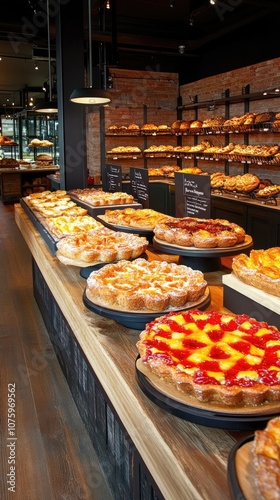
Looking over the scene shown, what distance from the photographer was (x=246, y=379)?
1.25 metres

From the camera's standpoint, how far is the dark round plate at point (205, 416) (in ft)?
3.94

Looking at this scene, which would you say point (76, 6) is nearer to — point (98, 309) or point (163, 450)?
point (98, 309)

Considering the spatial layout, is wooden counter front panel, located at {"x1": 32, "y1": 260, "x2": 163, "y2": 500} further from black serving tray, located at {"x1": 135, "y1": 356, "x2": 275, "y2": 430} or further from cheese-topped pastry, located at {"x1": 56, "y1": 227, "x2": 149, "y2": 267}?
cheese-topped pastry, located at {"x1": 56, "y1": 227, "x2": 149, "y2": 267}

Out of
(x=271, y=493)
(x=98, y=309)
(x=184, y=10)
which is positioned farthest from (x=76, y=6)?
(x=271, y=493)

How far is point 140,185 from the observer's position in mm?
4926

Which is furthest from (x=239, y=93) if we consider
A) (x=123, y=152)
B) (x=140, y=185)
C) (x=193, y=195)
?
(x=193, y=195)

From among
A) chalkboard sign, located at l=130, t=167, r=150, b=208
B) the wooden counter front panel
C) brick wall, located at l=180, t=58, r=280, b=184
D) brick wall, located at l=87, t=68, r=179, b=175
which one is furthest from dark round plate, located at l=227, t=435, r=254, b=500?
brick wall, located at l=87, t=68, r=179, b=175

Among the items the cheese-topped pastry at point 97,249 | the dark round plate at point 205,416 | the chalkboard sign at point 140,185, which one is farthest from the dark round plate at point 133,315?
the chalkboard sign at point 140,185

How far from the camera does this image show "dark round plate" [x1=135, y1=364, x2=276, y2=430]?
3.94ft

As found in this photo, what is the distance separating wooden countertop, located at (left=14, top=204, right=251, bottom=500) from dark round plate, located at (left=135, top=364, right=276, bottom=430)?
5 cm

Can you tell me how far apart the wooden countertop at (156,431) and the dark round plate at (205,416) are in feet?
0.17

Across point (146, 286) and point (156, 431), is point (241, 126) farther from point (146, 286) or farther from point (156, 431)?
point (156, 431)

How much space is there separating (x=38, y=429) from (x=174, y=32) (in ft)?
27.0

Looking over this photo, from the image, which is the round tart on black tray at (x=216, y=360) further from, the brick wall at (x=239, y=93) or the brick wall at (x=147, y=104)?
the brick wall at (x=147, y=104)
